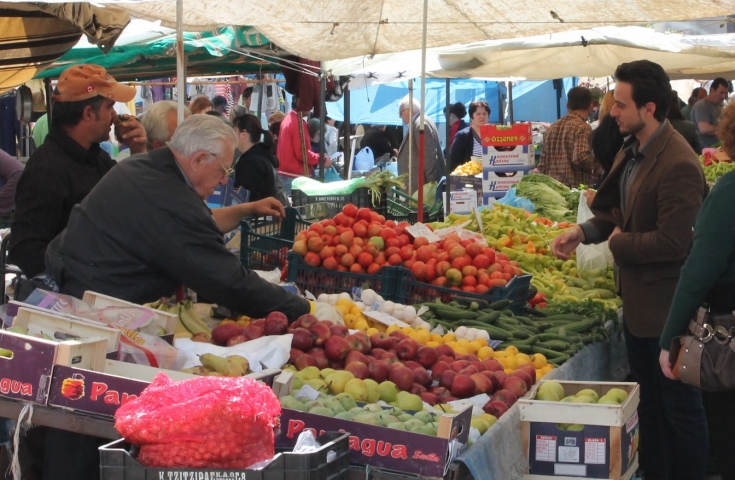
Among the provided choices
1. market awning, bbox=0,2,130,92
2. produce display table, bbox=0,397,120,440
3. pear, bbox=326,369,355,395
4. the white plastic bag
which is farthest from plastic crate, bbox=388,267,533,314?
market awning, bbox=0,2,130,92

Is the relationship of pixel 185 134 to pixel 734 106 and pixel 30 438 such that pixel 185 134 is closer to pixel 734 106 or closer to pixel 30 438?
pixel 30 438

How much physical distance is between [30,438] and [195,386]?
5.31 ft

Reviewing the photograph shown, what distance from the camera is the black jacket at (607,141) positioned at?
6.12 metres

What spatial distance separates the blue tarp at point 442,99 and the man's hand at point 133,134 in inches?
497

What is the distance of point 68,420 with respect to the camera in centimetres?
288

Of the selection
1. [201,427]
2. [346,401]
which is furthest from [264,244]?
[201,427]

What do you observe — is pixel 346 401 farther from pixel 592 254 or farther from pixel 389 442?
pixel 592 254

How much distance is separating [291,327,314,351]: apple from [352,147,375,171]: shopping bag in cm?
1399

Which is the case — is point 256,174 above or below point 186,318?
above

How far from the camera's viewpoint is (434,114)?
2050cm

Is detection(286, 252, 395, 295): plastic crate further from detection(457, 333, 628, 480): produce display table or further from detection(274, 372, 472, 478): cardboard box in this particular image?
detection(274, 372, 472, 478): cardboard box

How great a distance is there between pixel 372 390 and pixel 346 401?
0.26 meters

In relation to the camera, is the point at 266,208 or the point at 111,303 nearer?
the point at 111,303

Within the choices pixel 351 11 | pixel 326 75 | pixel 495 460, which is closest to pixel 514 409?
pixel 495 460
